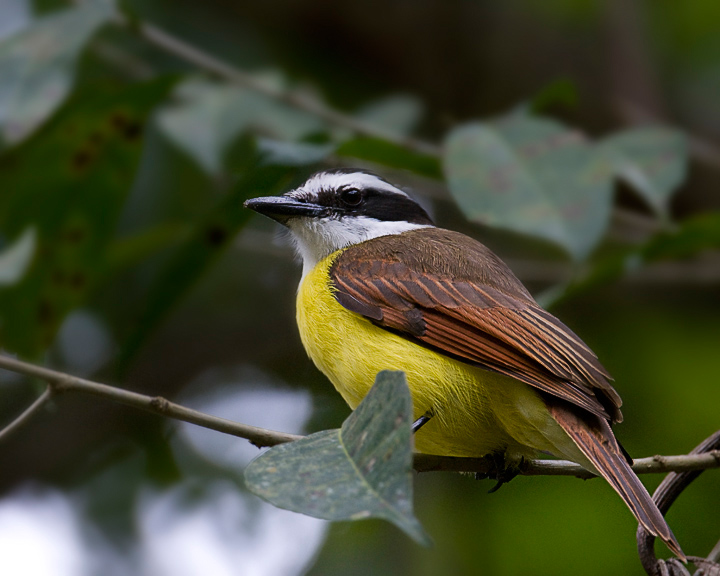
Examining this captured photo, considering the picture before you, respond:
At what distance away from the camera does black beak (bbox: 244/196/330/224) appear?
298 centimetres

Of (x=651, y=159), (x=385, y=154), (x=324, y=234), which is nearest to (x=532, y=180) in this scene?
(x=385, y=154)

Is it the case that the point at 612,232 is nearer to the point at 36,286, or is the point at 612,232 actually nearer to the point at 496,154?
the point at 496,154

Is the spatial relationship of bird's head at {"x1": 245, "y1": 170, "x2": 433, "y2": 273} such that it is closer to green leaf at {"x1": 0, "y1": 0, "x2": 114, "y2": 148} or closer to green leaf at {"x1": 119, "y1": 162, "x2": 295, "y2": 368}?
green leaf at {"x1": 119, "y1": 162, "x2": 295, "y2": 368}

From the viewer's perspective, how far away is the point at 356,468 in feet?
5.23

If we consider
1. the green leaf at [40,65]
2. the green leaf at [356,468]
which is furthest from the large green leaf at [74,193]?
the green leaf at [356,468]

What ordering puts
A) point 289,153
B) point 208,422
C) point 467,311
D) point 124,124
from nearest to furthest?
1. point 208,422
2. point 467,311
3. point 289,153
4. point 124,124

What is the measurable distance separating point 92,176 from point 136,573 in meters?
2.48

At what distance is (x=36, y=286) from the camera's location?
360cm

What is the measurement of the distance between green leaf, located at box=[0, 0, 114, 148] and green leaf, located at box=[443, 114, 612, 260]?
1.58 meters

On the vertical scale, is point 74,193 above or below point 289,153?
below

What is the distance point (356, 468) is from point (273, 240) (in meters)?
2.34

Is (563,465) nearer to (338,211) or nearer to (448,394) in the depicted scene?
(448,394)

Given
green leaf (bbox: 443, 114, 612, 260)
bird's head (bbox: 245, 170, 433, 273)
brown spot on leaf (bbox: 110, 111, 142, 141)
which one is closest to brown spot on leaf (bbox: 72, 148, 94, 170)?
brown spot on leaf (bbox: 110, 111, 142, 141)

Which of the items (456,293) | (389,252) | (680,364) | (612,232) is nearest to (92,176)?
(389,252)
